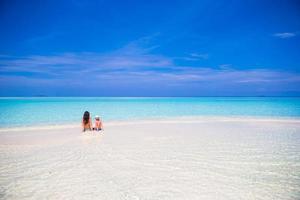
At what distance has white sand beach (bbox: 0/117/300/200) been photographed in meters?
4.81

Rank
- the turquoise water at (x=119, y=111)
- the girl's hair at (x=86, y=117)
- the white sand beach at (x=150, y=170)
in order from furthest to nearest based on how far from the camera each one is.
Answer: the turquoise water at (x=119, y=111) < the girl's hair at (x=86, y=117) < the white sand beach at (x=150, y=170)

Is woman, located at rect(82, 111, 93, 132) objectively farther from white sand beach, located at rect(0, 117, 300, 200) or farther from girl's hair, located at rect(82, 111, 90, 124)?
white sand beach, located at rect(0, 117, 300, 200)

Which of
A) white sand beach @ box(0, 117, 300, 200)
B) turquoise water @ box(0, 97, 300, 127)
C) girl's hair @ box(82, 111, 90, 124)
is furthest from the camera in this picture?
turquoise water @ box(0, 97, 300, 127)

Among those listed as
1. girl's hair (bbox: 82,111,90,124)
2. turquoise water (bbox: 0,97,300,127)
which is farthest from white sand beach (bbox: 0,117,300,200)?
turquoise water (bbox: 0,97,300,127)

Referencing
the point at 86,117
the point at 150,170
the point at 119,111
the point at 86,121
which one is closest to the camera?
the point at 150,170

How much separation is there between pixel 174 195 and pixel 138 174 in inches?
56.9

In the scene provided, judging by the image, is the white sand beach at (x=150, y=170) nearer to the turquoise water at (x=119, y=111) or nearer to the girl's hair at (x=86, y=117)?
the girl's hair at (x=86, y=117)

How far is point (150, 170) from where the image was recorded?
6.19 m

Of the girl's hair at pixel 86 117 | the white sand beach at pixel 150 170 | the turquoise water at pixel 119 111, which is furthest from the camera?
the turquoise water at pixel 119 111

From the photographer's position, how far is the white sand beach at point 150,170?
4809 millimetres

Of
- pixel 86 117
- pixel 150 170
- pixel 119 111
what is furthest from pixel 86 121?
pixel 119 111

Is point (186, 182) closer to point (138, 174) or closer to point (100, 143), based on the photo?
point (138, 174)

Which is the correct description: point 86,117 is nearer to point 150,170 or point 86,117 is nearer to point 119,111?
point 150,170

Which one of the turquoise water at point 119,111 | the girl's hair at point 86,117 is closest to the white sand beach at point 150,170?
the girl's hair at point 86,117
